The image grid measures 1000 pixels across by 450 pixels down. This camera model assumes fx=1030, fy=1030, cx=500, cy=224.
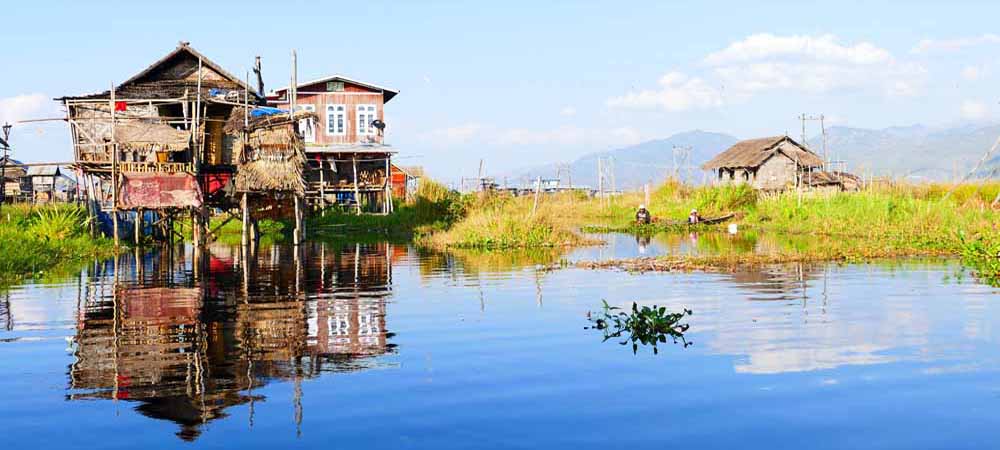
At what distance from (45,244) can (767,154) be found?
44914 mm

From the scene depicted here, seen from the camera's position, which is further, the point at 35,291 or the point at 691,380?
the point at 35,291

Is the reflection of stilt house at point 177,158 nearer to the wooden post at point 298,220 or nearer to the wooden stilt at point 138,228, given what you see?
the wooden post at point 298,220

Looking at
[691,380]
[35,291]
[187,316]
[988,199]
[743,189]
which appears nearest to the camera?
[691,380]

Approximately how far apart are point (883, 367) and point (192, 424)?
6.45 meters

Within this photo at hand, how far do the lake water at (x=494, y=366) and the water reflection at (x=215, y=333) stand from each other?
47 millimetres

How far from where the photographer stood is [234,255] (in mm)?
27281

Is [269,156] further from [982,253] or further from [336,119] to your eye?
[982,253]

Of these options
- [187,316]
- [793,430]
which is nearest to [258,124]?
[187,316]

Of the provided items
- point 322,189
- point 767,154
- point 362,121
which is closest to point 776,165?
point 767,154

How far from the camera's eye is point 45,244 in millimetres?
25875

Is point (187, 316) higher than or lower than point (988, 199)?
lower

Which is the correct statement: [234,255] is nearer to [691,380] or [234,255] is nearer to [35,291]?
[35,291]

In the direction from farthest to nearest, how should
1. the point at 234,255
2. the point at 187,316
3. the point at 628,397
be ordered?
the point at 234,255
the point at 187,316
the point at 628,397

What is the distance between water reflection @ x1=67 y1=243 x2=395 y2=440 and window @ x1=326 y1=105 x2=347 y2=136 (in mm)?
24725
